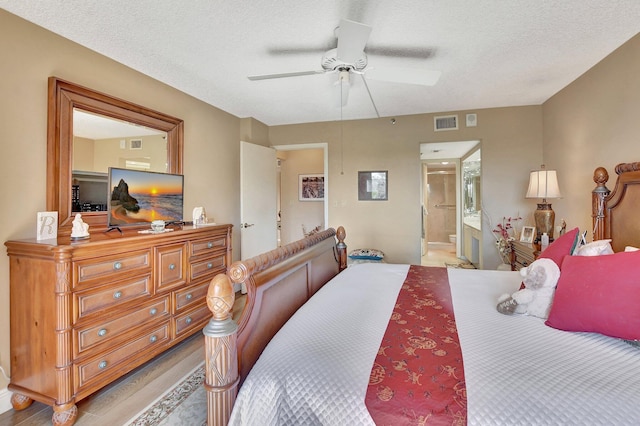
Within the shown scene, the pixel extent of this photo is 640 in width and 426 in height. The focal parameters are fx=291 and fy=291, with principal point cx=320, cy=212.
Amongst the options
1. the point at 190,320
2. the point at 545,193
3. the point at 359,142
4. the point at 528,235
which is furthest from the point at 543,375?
the point at 359,142

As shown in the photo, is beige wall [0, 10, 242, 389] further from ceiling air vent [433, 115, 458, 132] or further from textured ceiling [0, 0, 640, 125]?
ceiling air vent [433, 115, 458, 132]

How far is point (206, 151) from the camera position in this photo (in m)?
3.49

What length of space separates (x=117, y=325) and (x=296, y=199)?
434cm

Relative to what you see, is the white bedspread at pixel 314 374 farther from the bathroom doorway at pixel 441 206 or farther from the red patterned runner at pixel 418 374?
the bathroom doorway at pixel 441 206

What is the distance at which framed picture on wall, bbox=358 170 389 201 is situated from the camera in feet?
13.9

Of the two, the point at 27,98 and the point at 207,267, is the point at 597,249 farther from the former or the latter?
the point at 27,98

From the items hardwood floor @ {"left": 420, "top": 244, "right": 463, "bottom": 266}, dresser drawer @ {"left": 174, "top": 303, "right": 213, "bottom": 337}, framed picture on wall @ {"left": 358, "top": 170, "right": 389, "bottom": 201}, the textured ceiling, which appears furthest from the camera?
hardwood floor @ {"left": 420, "top": 244, "right": 463, "bottom": 266}

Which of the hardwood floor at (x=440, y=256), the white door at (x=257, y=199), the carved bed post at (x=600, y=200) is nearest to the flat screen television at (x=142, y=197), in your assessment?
the white door at (x=257, y=199)

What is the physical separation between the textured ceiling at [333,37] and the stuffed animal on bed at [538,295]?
5.25ft

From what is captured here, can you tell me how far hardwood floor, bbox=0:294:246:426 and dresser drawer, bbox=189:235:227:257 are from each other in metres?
0.83

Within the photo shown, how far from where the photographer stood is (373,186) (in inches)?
169

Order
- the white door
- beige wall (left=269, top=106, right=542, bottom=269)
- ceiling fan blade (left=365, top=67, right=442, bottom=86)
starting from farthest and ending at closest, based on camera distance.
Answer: the white door → beige wall (left=269, top=106, right=542, bottom=269) → ceiling fan blade (left=365, top=67, right=442, bottom=86)

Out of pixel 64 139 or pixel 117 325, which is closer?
pixel 117 325

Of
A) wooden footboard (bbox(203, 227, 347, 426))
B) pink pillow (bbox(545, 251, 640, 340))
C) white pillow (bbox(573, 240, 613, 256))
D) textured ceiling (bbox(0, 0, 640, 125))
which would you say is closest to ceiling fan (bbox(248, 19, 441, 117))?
textured ceiling (bbox(0, 0, 640, 125))
